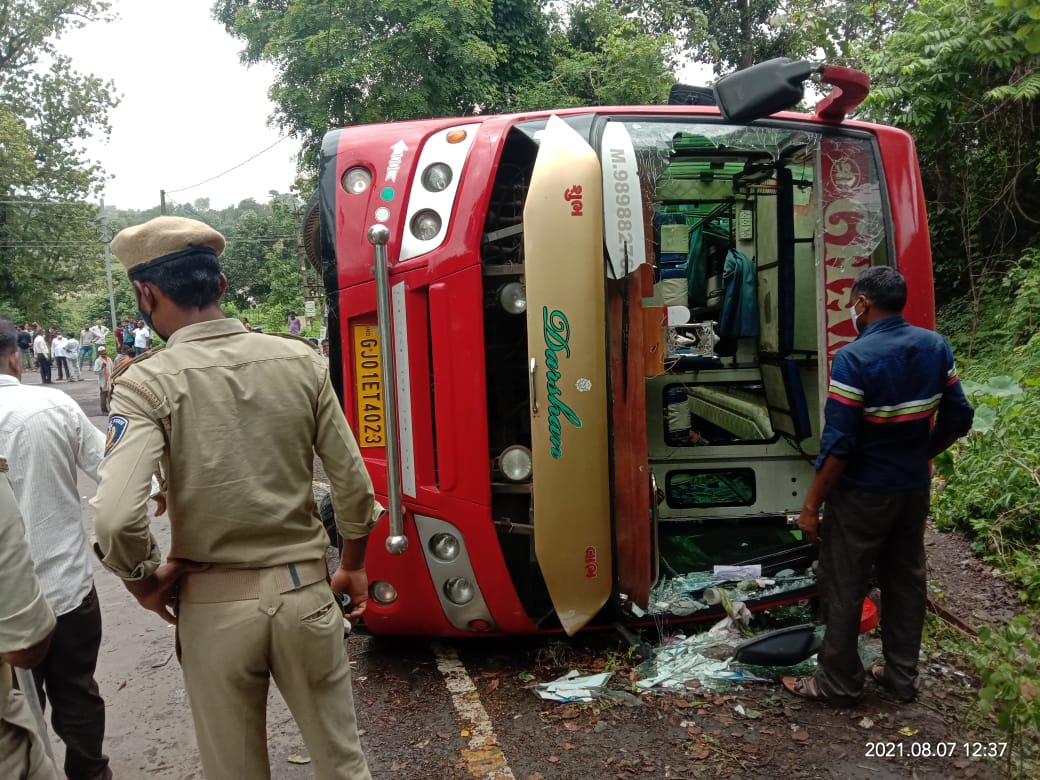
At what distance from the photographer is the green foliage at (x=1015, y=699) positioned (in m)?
2.49

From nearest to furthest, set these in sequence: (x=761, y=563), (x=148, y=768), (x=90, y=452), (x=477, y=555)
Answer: (x=90, y=452), (x=148, y=768), (x=477, y=555), (x=761, y=563)

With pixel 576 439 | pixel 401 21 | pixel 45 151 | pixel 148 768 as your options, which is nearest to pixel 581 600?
pixel 576 439

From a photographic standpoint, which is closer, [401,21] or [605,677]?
[605,677]

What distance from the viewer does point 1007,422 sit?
16.4 ft

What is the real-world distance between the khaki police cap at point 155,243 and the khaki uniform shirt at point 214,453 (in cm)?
20

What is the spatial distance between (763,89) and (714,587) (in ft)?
7.29

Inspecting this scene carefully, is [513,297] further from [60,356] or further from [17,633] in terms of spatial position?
[60,356]

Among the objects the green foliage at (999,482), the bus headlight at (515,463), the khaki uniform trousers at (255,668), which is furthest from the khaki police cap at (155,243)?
the green foliage at (999,482)

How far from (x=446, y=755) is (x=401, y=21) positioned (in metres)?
11.7

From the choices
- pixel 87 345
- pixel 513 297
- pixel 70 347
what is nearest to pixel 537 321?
pixel 513 297

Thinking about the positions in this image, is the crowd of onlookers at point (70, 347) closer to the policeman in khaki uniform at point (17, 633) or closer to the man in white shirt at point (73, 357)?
the man in white shirt at point (73, 357)

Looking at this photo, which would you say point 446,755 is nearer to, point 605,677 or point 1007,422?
point 605,677

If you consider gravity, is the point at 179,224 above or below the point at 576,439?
above

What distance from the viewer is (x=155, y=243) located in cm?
200
